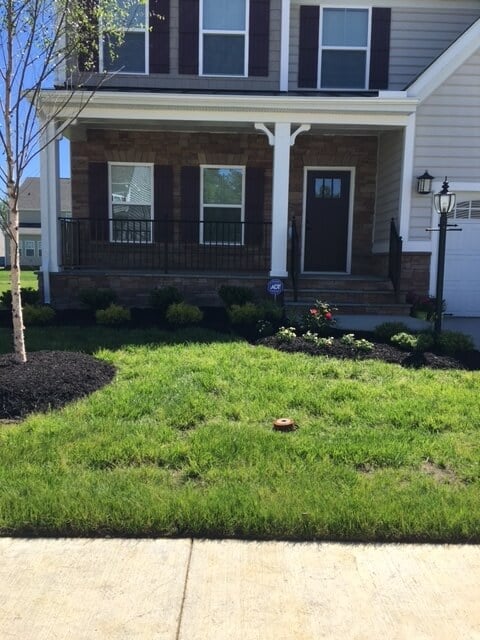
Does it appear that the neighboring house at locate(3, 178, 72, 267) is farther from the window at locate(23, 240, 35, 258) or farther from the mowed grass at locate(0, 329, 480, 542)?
the mowed grass at locate(0, 329, 480, 542)

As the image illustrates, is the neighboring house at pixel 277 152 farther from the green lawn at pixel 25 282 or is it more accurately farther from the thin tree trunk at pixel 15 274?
the green lawn at pixel 25 282

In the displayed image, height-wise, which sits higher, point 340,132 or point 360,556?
point 340,132

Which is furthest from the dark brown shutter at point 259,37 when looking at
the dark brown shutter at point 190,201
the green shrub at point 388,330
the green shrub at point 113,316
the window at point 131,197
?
the green shrub at point 388,330

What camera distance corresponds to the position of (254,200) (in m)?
12.7

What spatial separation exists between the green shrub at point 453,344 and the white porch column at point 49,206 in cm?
690

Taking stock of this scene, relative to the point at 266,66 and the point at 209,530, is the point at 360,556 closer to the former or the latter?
the point at 209,530

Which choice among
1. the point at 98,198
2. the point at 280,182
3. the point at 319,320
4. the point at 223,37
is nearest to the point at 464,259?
the point at 280,182

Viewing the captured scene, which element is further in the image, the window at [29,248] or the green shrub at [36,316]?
the window at [29,248]

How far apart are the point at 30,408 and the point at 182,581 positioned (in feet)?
9.38

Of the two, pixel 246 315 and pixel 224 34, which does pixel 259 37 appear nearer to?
pixel 224 34

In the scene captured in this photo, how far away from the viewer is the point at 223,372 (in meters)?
6.43

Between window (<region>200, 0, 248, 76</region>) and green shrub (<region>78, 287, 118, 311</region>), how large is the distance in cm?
549

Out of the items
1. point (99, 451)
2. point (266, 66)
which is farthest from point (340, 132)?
point (99, 451)

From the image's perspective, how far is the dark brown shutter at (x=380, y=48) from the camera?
1227 cm
